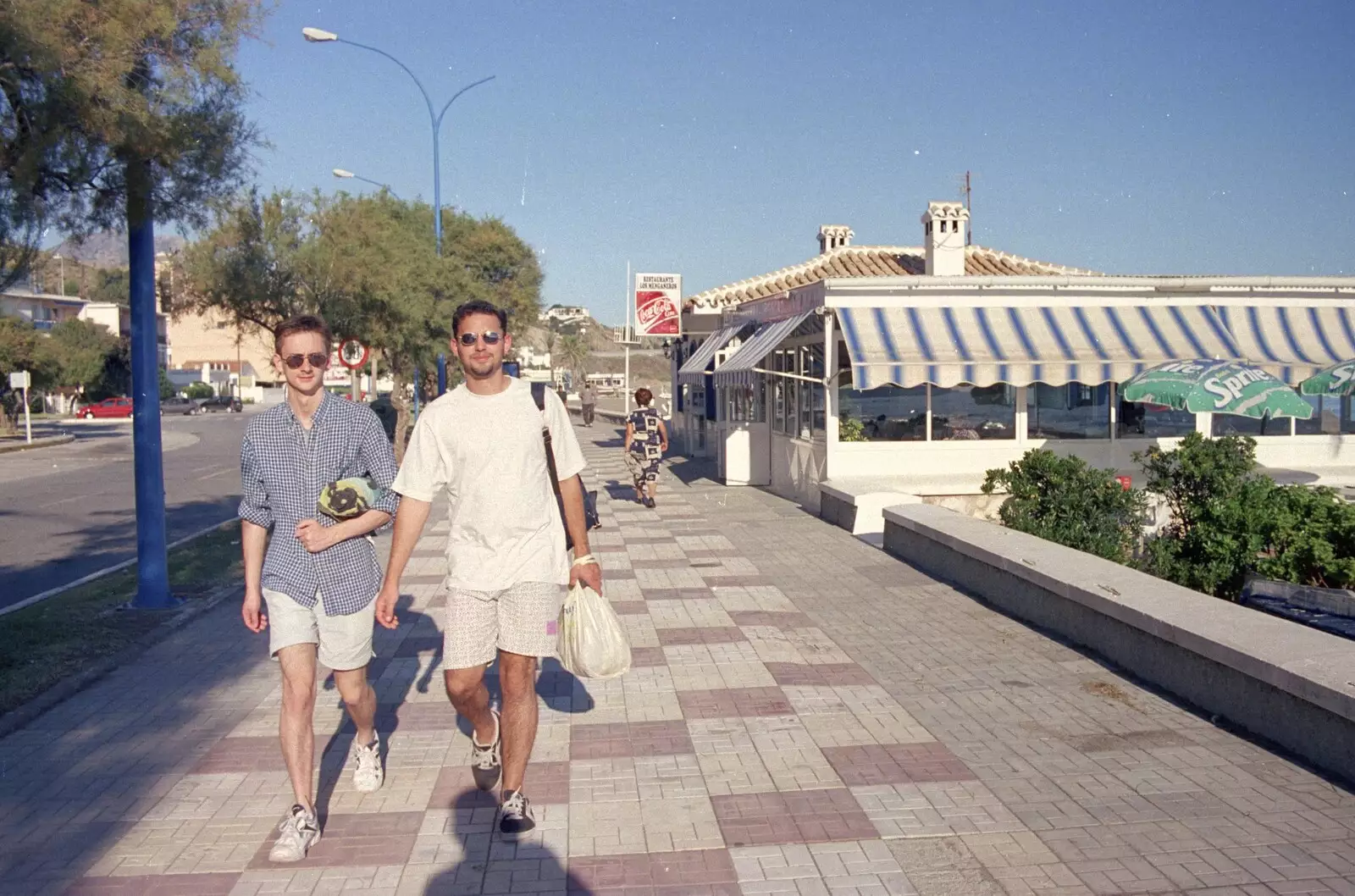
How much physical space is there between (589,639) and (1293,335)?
14.1 m

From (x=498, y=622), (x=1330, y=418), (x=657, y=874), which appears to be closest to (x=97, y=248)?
(x=498, y=622)

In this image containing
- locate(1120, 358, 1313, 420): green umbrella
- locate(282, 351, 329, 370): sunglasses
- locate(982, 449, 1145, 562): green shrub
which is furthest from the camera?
locate(1120, 358, 1313, 420): green umbrella

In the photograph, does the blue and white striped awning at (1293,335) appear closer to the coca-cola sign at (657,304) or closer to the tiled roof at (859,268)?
the tiled roof at (859,268)

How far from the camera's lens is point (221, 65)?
808 centimetres

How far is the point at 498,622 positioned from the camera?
4.34 m

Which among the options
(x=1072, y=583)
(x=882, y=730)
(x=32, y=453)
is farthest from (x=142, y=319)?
(x=32, y=453)

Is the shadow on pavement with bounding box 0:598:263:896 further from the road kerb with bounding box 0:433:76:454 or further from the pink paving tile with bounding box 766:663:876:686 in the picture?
the road kerb with bounding box 0:433:76:454

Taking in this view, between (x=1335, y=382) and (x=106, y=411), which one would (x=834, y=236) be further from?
(x=106, y=411)

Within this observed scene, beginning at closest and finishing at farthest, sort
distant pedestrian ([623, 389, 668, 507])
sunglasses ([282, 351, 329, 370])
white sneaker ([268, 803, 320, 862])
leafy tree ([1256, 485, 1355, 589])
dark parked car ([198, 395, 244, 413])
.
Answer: white sneaker ([268, 803, 320, 862])
sunglasses ([282, 351, 329, 370])
leafy tree ([1256, 485, 1355, 589])
distant pedestrian ([623, 389, 668, 507])
dark parked car ([198, 395, 244, 413])

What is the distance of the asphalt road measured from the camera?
12453 mm

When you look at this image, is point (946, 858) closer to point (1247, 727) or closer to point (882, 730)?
point (882, 730)

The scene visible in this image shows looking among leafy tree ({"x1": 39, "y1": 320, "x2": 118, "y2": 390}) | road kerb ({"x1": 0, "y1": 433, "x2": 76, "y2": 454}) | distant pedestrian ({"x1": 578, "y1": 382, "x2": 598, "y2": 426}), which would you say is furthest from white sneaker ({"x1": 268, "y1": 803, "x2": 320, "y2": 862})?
leafy tree ({"x1": 39, "y1": 320, "x2": 118, "y2": 390})

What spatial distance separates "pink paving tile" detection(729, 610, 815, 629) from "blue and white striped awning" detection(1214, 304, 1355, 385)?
9.37 m

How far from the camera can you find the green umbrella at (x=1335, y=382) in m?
12.0
